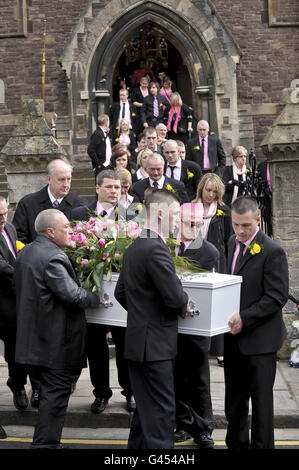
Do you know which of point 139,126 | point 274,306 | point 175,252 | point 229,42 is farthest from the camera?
point 229,42

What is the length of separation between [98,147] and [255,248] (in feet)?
28.0

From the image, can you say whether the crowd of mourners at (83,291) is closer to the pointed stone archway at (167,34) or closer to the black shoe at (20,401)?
the black shoe at (20,401)

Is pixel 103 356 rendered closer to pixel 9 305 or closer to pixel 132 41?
pixel 9 305

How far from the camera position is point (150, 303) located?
534 centimetres

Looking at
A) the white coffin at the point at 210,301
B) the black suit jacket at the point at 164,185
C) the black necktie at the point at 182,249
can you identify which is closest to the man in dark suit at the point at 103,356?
the black necktie at the point at 182,249

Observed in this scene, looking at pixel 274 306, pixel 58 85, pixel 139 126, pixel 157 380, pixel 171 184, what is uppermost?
pixel 58 85

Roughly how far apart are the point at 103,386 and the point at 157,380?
185cm

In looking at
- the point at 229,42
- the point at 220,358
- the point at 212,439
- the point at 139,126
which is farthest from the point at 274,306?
the point at 229,42

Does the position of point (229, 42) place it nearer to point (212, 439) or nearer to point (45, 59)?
point (45, 59)

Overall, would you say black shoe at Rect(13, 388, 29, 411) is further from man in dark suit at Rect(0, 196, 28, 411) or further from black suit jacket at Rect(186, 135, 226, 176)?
black suit jacket at Rect(186, 135, 226, 176)

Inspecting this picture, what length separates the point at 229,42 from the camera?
19969mm

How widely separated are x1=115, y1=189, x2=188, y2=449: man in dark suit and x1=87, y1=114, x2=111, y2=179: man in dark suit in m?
8.29

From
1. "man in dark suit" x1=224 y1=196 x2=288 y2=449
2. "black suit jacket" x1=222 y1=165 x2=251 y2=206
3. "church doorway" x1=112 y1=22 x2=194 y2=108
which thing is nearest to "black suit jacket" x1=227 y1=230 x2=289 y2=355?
"man in dark suit" x1=224 y1=196 x2=288 y2=449

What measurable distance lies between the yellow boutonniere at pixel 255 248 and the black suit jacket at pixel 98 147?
8.39 m
